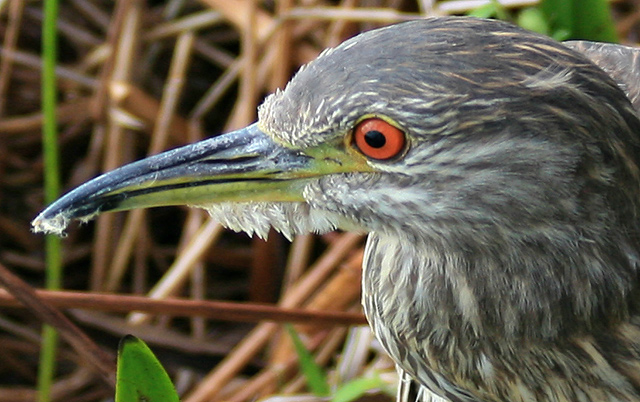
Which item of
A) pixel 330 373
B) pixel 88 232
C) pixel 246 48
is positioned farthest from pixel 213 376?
pixel 246 48

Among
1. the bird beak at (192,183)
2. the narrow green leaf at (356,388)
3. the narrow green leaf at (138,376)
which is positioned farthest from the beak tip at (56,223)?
the narrow green leaf at (356,388)

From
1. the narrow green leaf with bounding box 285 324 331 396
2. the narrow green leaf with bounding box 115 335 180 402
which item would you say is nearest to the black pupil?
the narrow green leaf with bounding box 115 335 180 402

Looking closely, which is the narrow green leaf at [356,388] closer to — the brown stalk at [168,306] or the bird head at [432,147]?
the brown stalk at [168,306]

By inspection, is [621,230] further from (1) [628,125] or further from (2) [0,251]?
(2) [0,251]

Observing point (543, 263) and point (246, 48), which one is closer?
point (543, 263)

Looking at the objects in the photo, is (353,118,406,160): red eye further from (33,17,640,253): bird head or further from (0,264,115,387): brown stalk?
(0,264,115,387): brown stalk

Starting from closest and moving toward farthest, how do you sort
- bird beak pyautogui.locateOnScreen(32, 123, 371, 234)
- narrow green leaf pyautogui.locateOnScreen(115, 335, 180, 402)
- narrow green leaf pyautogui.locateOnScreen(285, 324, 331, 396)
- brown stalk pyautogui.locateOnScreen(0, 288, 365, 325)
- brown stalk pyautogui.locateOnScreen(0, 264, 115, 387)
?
narrow green leaf pyautogui.locateOnScreen(115, 335, 180, 402) < bird beak pyautogui.locateOnScreen(32, 123, 371, 234) < brown stalk pyautogui.locateOnScreen(0, 264, 115, 387) < brown stalk pyautogui.locateOnScreen(0, 288, 365, 325) < narrow green leaf pyautogui.locateOnScreen(285, 324, 331, 396)
